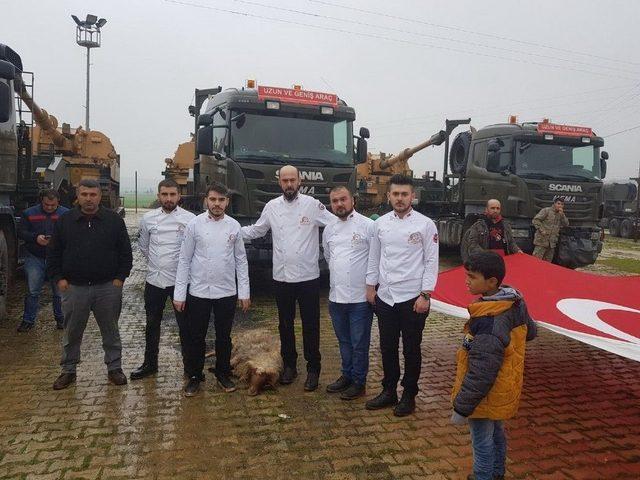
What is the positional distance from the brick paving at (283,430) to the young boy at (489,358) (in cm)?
54

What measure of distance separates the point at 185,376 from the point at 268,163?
406 cm

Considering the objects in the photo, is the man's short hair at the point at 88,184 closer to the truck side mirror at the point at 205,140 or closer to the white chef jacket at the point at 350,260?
the white chef jacket at the point at 350,260

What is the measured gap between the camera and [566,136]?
1067 centimetres

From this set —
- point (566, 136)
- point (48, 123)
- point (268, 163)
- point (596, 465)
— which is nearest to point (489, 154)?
point (566, 136)

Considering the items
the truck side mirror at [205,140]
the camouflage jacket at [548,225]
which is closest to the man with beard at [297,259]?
the truck side mirror at [205,140]

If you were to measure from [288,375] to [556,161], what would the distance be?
28.6ft

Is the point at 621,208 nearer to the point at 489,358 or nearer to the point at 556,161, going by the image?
the point at 556,161

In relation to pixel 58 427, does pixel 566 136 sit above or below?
above

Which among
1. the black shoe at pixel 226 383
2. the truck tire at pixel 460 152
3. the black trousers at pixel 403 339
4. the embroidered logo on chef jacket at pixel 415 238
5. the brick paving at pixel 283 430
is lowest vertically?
the brick paving at pixel 283 430

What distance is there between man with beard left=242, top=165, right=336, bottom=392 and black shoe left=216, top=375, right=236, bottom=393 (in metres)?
0.44

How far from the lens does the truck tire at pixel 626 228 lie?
86.2 ft

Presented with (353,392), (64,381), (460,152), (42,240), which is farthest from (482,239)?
(460,152)

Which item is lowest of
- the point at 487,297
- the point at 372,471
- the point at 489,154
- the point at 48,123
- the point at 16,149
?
the point at 372,471

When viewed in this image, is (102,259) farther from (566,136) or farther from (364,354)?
(566,136)
